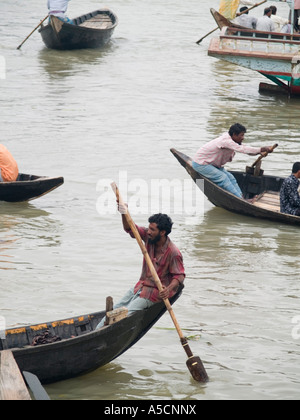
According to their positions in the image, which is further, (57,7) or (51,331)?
(57,7)

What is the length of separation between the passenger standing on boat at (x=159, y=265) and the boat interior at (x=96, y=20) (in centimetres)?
1763

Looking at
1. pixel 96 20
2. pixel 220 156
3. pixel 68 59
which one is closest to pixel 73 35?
pixel 68 59

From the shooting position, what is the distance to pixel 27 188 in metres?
9.79

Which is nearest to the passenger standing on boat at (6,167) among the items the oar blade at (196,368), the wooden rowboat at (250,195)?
the wooden rowboat at (250,195)

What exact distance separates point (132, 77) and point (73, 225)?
10.0 metres

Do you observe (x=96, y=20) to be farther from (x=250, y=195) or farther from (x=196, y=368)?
(x=196, y=368)

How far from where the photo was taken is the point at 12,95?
55.0 feet

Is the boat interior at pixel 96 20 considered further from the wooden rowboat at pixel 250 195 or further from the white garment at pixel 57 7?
the wooden rowboat at pixel 250 195

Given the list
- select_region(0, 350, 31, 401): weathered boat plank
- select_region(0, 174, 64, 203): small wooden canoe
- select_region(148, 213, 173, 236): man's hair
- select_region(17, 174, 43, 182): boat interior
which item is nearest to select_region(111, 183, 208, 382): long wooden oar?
select_region(148, 213, 173, 236): man's hair

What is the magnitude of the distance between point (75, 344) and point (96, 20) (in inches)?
753

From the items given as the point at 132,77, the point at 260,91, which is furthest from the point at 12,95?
the point at 260,91

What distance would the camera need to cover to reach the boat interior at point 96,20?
75.3 feet

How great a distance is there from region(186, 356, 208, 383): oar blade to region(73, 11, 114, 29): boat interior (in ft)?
59.0
